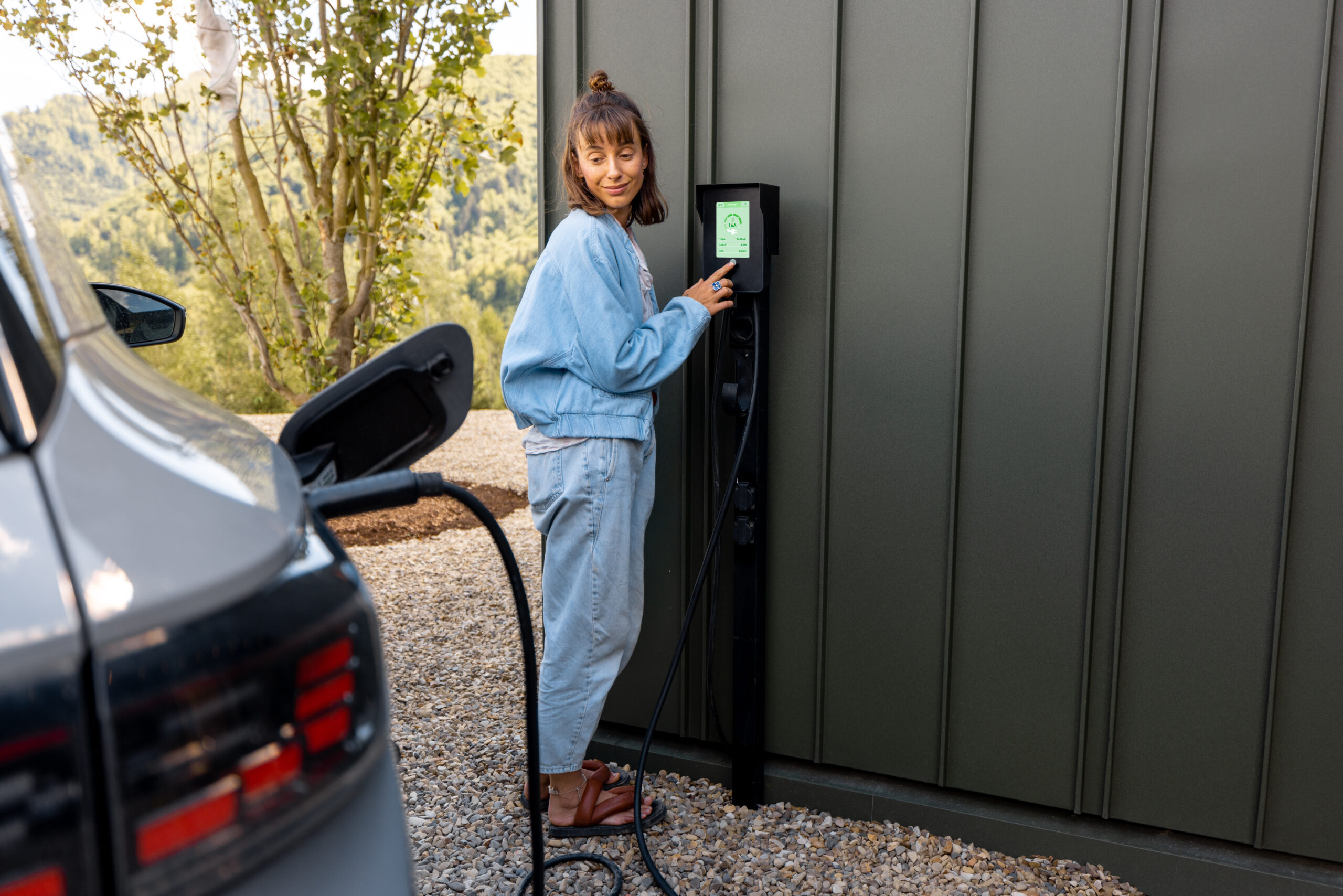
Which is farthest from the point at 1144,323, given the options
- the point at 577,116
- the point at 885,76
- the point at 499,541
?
the point at 499,541

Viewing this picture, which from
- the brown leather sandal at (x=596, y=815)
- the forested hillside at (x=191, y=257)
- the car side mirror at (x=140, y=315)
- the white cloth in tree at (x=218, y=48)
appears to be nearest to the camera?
the car side mirror at (x=140, y=315)

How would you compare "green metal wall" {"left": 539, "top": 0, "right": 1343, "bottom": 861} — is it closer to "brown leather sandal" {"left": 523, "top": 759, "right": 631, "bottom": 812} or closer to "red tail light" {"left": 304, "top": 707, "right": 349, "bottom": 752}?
"brown leather sandal" {"left": 523, "top": 759, "right": 631, "bottom": 812}

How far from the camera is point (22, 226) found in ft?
2.90

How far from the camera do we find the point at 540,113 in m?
2.83

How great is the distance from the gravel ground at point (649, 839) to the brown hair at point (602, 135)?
63.7 inches

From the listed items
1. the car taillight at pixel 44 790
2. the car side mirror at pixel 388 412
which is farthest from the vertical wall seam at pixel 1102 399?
the car taillight at pixel 44 790

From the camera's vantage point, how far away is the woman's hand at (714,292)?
2408 mm

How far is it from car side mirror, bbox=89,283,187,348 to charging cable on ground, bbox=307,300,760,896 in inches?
33.8

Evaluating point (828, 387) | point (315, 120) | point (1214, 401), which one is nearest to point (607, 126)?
point (828, 387)

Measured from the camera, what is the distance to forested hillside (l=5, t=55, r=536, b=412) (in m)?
12.7

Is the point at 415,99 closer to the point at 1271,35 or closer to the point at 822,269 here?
the point at 822,269

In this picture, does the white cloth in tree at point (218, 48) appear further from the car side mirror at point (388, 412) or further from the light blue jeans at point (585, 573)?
the car side mirror at point (388, 412)

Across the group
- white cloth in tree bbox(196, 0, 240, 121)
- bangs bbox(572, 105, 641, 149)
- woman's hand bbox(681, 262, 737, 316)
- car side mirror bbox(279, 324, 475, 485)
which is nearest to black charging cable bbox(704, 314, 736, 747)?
woman's hand bbox(681, 262, 737, 316)

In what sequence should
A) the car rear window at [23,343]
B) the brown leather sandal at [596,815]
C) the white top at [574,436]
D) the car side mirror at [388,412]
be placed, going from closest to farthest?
the car rear window at [23,343] < the car side mirror at [388,412] < the white top at [574,436] < the brown leather sandal at [596,815]
